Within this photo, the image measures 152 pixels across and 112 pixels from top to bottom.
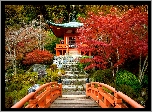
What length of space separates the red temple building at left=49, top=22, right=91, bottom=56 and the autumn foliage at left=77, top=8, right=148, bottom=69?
352 cm

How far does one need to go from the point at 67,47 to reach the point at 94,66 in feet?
14.1

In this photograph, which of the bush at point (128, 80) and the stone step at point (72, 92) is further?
the stone step at point (72, 92)

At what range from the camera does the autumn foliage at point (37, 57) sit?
44.0ft

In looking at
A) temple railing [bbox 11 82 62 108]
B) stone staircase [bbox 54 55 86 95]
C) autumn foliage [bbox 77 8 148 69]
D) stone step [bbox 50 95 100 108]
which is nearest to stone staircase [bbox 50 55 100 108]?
stone staircase [bbox 54 55 86 95]

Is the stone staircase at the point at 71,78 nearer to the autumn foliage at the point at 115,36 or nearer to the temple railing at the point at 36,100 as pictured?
the autumn foliage at the point at 115,36

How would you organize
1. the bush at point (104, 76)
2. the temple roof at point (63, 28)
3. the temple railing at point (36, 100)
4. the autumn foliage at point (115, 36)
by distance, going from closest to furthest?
the temple railing at point (36, 100) → the autumn foliage at point (115, 36) → the bush at point (104, 76) → the temple roof at point (63, 28)

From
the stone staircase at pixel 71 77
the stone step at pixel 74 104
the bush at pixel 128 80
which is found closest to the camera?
the stone step at pixel 74 104

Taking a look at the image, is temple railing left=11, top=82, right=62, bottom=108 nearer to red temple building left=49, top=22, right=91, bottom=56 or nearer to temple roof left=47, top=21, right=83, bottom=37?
red temple building left=49, top=22, right=91, bottom=56

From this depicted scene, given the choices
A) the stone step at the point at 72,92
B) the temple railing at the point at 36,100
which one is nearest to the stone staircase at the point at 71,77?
the stone step at the point at 72,92

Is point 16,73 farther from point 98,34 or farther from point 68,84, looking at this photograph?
point 98,34

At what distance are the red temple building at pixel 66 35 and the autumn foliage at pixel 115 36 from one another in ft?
11.5

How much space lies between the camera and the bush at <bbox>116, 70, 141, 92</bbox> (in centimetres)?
1012

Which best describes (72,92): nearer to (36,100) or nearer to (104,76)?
(104,76)

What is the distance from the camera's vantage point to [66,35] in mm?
16875
